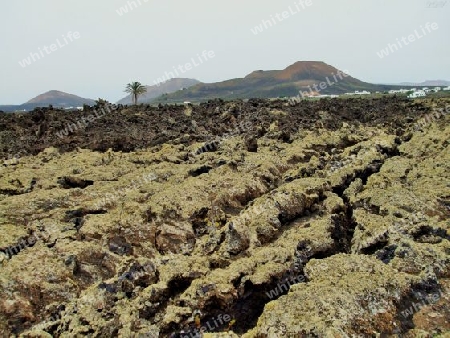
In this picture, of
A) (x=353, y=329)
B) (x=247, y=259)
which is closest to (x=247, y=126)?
(x=247, y=259)

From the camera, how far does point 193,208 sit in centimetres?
1448

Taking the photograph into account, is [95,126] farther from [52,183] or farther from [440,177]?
[440,177]

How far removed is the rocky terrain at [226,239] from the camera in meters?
9.07

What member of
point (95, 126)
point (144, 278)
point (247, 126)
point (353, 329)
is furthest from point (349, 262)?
point (95, 126)

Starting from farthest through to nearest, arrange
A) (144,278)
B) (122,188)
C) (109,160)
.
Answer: (109,160) → (122,188) → (144,278)

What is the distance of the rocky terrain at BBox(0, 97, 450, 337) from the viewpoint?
29.8 feet

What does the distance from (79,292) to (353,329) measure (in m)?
7.82

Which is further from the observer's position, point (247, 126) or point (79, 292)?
point (247, 126)

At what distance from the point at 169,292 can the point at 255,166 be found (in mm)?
9308

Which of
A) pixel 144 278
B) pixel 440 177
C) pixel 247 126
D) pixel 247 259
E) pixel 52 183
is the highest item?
pixel 52 183

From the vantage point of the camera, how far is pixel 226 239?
40.8 ft

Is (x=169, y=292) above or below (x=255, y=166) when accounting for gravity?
below

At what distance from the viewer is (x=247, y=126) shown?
90.5ft

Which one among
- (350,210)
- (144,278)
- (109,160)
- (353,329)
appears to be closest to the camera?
(353,329)
